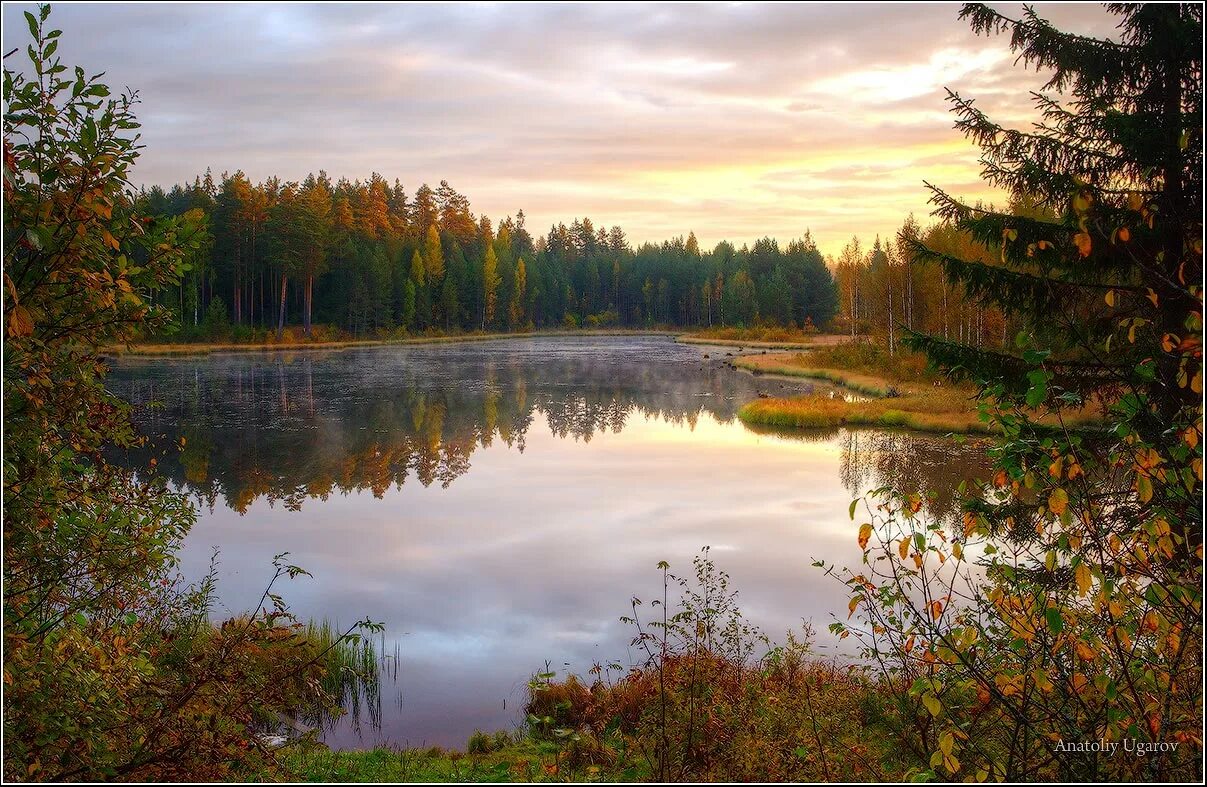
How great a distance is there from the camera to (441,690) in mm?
10320

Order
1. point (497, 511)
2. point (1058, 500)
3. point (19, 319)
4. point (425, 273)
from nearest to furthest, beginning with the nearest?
point (19, 319)
point (1058, 500)
point (497, 511)
point (425, 273)

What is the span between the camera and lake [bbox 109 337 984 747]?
11.6m

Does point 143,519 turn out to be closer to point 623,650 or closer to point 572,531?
point 623,650

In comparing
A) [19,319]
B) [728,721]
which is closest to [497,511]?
[728,721]

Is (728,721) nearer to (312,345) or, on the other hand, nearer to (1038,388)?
(1038,388)

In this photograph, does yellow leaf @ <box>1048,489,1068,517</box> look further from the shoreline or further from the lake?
the shoreline

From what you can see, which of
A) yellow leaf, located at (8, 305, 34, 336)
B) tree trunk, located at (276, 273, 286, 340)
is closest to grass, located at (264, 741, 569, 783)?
yellow leaf, located at (8, 305, 34, 336)

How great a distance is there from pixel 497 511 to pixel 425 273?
248 ft

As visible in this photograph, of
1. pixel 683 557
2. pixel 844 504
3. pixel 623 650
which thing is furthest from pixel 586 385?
pixel 623 650

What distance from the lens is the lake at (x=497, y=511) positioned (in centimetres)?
1161

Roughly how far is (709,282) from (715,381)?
7306 centimetres

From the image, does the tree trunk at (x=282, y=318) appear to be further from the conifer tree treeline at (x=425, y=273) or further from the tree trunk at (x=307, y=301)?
the tree trunk at (x=307, y=301)

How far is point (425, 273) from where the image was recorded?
91.8 metres

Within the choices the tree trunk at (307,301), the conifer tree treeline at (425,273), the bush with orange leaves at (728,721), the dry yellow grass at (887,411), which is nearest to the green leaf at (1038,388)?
the bush with orange leaves at (728,721)
